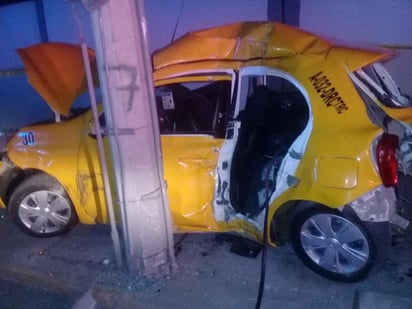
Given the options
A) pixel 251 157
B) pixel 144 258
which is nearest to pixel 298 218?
pixel 251 157

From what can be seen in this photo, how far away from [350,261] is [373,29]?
3.85 meters

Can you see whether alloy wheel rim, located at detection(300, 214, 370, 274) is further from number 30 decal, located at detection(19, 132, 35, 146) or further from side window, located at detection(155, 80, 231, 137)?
number 30 decal, located at detection(19, 132, 35, 146)

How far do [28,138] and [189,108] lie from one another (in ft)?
5.34

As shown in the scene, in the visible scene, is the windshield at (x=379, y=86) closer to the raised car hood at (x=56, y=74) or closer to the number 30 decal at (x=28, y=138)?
the raised car hood at (x=56, y=74)

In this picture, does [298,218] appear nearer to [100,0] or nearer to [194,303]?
[194,303]

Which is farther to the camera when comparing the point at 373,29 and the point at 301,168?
the point at 373,29

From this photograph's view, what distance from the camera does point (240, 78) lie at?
12.7ft

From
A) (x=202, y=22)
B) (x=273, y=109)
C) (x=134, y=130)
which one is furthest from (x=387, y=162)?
(x=202, y=22)

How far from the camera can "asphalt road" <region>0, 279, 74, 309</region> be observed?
4.03m

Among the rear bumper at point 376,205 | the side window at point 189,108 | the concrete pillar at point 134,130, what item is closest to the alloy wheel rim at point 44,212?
the concrete pillar at point 134,130

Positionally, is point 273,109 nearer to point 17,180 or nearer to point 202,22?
point 17,180

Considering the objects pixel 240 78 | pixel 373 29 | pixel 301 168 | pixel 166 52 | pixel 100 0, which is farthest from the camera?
pixel 373 29

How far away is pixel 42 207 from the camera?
464 centimetres

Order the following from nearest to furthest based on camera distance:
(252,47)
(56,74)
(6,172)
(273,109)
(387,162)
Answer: (387,162) → (252,47) → (273,109) → (56,74) → (6,172)
